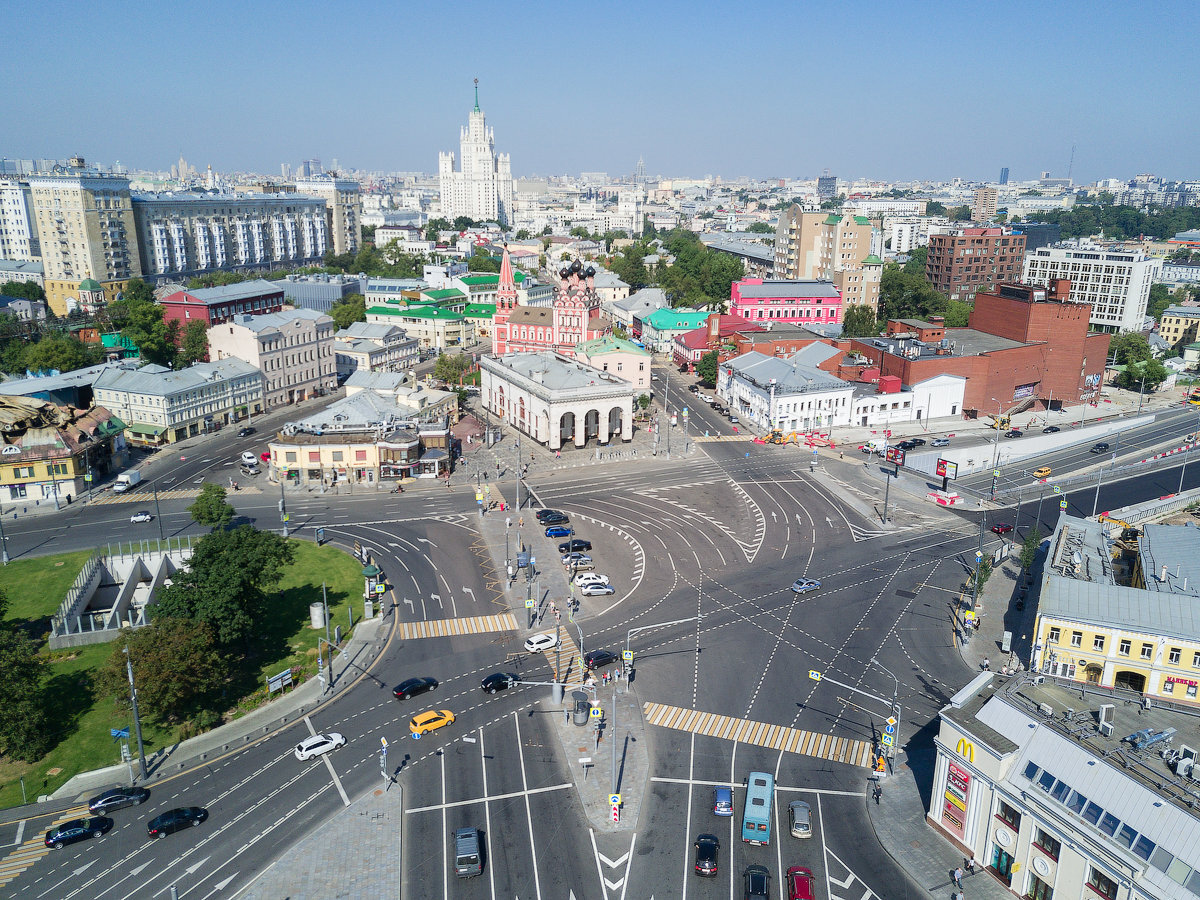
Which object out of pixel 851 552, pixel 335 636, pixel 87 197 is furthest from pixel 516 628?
Result: pixel 87 197

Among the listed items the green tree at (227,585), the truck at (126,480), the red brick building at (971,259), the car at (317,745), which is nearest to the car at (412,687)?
the car at (317,745)

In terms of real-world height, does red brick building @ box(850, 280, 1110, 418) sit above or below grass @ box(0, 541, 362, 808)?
above

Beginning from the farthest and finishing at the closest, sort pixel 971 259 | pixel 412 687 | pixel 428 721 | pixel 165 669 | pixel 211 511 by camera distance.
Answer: pixel 971 259
pixel 211 511
pixel 412 687
pixel 428 721
pixel 165 669

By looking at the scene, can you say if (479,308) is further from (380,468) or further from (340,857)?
(340,857)

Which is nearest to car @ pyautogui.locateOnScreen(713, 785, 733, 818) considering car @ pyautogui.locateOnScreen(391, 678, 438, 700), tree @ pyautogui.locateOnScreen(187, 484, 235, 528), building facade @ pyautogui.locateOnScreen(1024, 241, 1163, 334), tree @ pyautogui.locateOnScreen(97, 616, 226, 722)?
car @ pyautogui.locateOnScreen(391, 678, 438, 700)

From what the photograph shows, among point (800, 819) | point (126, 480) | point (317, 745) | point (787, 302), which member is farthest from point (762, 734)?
point (787, 302)

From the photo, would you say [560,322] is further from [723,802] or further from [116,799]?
[116,799]

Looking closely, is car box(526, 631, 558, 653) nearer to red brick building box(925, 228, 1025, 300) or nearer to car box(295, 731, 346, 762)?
car box(295, 731, 346, 762)
